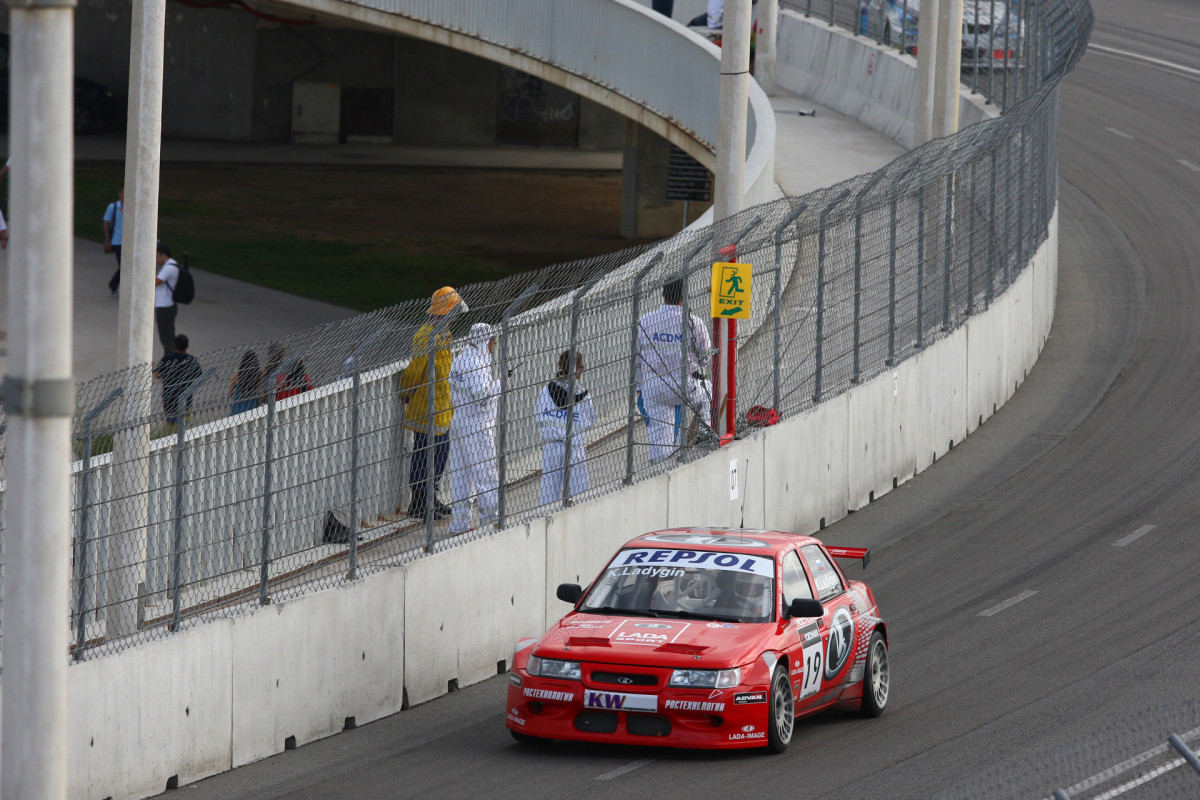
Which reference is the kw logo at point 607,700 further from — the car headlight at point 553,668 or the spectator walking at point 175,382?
the spectator walking at point 175,382

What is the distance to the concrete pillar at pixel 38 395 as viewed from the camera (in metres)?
4.69

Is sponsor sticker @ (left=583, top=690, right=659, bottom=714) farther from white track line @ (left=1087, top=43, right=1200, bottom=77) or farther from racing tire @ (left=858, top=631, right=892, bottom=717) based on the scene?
white track line @ (left=1087, top=43, right=1200, bottom=77)

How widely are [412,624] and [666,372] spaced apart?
4.13 metres

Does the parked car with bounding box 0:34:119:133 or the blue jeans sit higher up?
the parked car with bounding box 0:34:119:133

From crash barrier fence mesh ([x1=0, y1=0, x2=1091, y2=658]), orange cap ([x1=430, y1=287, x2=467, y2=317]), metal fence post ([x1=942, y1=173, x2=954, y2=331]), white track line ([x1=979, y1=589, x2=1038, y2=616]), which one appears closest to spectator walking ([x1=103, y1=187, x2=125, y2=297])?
metal fence post ([x1=942, y1=173, x2=954, y2=331])

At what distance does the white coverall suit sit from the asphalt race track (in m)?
2.15

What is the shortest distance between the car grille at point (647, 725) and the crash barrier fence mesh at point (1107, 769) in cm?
175

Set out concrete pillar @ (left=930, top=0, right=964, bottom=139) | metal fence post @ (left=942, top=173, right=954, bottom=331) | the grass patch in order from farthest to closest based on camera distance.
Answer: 1. the grass patch
2. concrete pillar @ (left=930, top=0, right=964, bottom=139)
3. metal fence post @ (left=942, top=173, right=954, bottom=331)

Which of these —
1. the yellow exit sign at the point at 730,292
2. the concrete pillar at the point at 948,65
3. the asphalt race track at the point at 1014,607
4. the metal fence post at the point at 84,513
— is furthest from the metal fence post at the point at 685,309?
the concrete pillar at the point at 948,65

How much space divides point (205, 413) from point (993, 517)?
9.33 metres

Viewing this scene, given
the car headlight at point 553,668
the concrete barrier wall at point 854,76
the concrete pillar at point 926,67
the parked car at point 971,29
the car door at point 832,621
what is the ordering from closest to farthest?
the car headlight at point 553,668, the car door at point 832,621, the concrete pillar at point 926,67, the parked car at point 971,29, the concrete barrier wall at point 854,76

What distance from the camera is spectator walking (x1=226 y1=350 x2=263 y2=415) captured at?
986cm

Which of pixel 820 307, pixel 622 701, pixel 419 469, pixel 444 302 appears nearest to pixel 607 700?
pixel 622 701

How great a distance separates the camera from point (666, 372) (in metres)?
14.8
